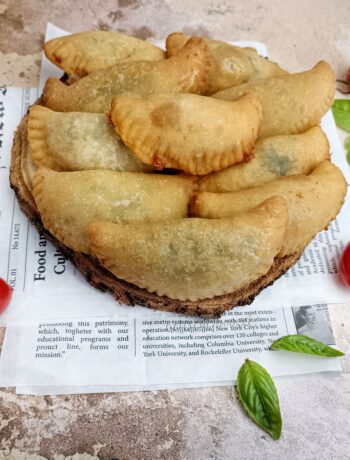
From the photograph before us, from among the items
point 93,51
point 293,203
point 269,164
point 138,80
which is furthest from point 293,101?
point 93,51

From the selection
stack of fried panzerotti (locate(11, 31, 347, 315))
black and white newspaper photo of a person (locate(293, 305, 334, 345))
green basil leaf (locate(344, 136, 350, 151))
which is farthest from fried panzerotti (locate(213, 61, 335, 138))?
black and white newspaper photo of a person (locate(293, 305, 334, 345))

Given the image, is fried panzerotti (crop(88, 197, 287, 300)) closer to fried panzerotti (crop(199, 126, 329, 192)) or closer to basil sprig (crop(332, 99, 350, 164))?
fried panzerotti (crop(199, 126, 329, 192))

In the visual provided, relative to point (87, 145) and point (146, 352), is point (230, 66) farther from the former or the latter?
point (146, 352)

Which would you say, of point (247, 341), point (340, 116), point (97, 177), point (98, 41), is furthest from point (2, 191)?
point (340, 116)

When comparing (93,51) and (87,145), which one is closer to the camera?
(87,145)

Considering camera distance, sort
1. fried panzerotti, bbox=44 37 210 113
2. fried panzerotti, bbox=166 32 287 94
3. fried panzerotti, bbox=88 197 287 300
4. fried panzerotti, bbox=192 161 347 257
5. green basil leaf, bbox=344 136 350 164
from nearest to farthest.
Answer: fried panzerotti, bbox=88 197 287 300 < fried panzerotti, bbox=192 161 347 257 < fried panzerotti, bbox=44 37 210 113 < fried panzerotti, bbox=166 32 287 94 < green basil leaf, bbox=344 136 350 164

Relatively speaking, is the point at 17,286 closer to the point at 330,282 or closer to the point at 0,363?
the point at 0,363
